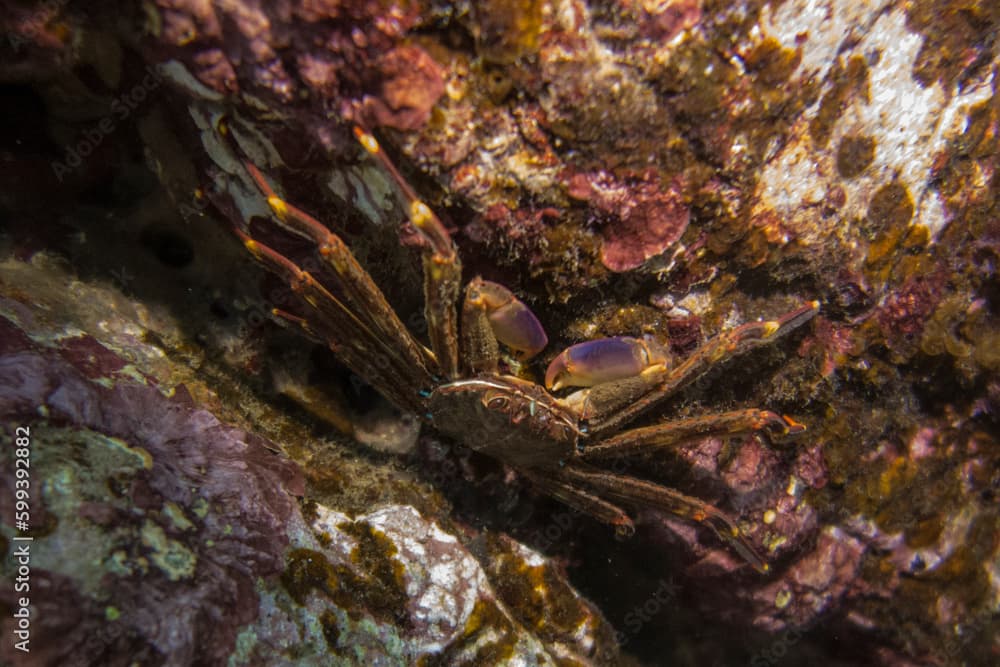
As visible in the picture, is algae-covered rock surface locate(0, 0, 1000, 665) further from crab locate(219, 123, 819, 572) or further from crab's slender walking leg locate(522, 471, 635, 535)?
crab's slender walking leg locate(522, 471, 635, 535)

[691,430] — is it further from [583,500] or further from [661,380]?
[583,500]

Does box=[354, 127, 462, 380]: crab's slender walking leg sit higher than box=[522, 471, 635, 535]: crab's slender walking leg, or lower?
higher

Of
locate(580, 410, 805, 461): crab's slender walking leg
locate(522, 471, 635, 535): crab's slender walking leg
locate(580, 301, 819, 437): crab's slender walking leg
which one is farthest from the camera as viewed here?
locate(522, 471, 635, 535): crab's slender walking leg

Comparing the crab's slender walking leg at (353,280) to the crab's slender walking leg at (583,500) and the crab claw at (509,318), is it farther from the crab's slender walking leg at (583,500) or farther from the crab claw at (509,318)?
the crab's slender walking leg at (583,500)

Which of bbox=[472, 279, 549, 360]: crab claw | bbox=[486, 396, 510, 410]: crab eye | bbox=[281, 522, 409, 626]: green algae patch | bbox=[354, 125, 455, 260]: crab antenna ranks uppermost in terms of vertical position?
bbox=[354, 125, 455, 260]: crab antenna

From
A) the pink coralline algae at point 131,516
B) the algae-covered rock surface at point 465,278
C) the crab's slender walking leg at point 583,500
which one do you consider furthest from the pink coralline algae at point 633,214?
the pink coralline algae at point 131,516

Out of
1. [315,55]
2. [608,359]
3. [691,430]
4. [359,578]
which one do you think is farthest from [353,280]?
[691,430]

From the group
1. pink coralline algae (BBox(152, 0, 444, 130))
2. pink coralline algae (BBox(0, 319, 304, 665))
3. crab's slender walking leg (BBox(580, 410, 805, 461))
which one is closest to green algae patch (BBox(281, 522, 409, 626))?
pink coralline algae (BBox(0, 319, 304, 665))
